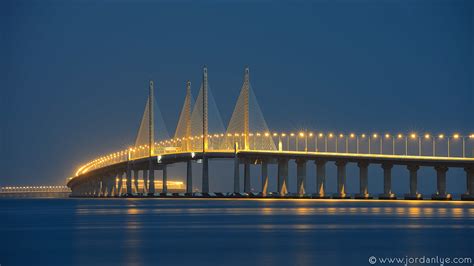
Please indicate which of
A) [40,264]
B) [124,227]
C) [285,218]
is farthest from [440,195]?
[40,264]

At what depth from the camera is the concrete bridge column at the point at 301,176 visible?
147125 millimetres

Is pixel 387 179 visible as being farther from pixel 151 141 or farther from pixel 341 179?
pixel 151 141

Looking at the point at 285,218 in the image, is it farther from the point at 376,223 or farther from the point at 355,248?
the point at 355,248

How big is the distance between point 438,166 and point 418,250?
87846 millimetres

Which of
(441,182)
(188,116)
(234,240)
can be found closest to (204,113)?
(188,116)

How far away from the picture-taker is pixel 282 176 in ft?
482

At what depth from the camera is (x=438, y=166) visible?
448ft

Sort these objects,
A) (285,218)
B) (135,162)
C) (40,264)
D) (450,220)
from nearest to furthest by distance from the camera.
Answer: (40,264) → (450,220) → (285,218) → (135,162)

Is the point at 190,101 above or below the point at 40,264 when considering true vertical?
above

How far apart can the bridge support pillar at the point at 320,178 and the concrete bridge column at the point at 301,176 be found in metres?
1.67

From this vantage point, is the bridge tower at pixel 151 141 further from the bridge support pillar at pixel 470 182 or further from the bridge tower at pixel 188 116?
the bridge support pillar at pixel 470 182

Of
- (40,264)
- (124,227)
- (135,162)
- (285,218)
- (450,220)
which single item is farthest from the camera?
(135,162)

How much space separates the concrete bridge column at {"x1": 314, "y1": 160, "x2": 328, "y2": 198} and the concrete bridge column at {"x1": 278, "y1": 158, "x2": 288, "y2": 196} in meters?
3.96

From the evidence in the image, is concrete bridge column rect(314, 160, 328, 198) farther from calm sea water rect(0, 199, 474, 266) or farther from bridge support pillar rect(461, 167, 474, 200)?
calm sea water rect(0, 199, 474, 266)
